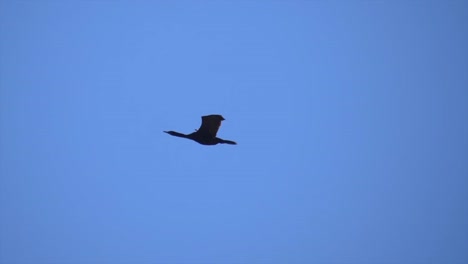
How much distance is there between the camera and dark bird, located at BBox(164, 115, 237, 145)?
37906 millimetres

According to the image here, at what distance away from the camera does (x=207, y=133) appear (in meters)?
38.5

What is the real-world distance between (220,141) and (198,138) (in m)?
0.81

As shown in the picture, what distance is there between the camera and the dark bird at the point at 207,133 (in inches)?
1492

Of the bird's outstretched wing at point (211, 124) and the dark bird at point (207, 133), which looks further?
the dark bird at point (207, 133)

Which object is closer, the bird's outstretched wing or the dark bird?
the bird's outstretched wing

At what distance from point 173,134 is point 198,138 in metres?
0.97

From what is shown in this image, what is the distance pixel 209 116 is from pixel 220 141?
4.84 feet

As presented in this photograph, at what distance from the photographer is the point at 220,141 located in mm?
38688

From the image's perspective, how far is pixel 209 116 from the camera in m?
37.6

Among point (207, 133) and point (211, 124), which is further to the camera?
point (207, 133)

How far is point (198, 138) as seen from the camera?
38.8m

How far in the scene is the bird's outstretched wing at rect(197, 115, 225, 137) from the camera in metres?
37.6

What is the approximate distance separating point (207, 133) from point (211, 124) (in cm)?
54

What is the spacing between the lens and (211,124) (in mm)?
38094
